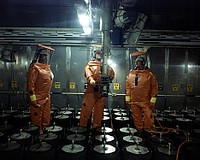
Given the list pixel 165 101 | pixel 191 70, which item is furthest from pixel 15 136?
pixel 191 70

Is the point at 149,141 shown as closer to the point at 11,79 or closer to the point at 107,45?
the point at 107,45

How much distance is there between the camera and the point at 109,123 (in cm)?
460

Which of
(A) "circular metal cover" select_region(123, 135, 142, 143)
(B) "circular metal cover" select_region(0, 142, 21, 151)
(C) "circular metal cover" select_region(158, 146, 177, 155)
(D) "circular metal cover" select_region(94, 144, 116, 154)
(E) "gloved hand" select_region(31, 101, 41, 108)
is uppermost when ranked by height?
(E) "gloved hand" select_region(31, 101, 41, 108)

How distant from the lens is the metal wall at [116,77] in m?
6.59

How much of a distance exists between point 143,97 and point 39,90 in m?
2.31

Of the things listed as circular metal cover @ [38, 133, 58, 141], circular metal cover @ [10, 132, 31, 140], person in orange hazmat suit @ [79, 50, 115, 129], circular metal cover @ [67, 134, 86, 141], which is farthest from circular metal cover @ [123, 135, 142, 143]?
circular metal cover @ [10, 132, 31, 140]

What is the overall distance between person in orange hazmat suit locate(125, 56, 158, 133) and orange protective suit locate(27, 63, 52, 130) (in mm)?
1946

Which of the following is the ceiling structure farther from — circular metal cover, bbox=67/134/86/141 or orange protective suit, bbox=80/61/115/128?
circular metal cover, bbox=67/134/86/141

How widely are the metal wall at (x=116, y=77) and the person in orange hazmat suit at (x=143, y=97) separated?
6.24 feet

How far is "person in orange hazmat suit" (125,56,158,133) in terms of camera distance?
176 inches

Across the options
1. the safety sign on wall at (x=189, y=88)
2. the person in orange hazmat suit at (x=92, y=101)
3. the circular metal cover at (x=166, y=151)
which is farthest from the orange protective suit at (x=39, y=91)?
the safety sign on wall at (x=189, y=88)

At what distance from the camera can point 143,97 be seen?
457 centimetres

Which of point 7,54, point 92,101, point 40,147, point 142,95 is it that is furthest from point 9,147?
point 7,54

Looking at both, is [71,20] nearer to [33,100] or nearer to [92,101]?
[92,101]
